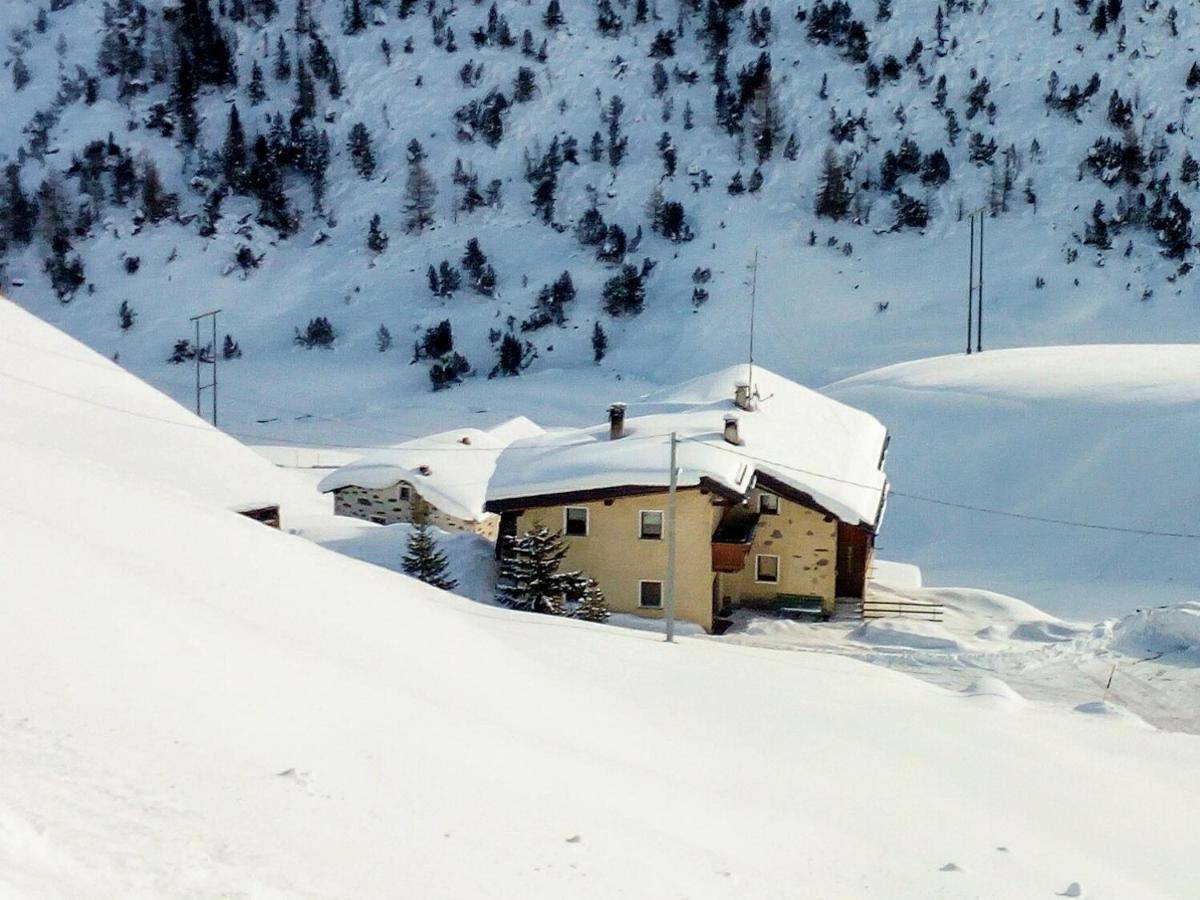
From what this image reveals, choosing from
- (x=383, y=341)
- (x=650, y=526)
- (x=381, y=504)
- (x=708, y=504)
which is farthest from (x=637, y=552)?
(x=383, y=341)

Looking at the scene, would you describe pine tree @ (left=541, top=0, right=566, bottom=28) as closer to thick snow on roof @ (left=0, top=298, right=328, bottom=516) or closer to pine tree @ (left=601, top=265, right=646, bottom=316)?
pine tree @ (left=601, top=265, right=646, bottom=316)

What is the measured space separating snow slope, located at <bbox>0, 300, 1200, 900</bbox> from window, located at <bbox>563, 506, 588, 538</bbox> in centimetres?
1058

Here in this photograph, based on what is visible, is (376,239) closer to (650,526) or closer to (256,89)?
(256,89)

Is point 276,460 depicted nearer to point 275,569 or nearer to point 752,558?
point 752,558

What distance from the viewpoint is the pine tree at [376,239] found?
82500 millimetres

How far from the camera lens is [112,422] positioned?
25.7 m

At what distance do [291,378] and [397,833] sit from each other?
68.6 m

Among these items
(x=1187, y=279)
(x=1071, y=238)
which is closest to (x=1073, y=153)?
(x=1071, y=238)

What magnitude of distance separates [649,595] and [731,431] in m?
4.68

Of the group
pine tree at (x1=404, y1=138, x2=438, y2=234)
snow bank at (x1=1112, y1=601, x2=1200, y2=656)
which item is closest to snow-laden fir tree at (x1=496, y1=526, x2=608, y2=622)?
snow bank at (x1=1112, y1=601, x2=1200, y2=656)

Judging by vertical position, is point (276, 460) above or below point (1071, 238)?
below

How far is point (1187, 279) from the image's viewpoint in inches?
2697

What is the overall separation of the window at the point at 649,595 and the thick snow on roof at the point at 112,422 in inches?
340

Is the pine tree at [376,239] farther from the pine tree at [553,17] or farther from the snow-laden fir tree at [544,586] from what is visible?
the snow-laden fir tree at [544,586]
